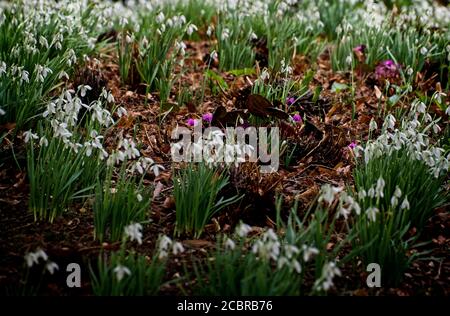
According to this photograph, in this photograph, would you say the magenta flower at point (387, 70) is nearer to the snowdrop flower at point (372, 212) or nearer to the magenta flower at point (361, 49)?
the magenta flower at point (361, 49)

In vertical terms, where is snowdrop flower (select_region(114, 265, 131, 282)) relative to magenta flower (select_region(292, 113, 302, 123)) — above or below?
below

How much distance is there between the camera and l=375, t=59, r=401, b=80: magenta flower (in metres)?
5.06

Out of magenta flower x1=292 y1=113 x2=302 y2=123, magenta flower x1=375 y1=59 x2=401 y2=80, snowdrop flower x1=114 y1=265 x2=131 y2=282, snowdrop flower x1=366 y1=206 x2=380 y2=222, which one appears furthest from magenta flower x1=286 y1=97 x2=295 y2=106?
snowdrop flower x1=114 y1=265 x2=131 y2=282

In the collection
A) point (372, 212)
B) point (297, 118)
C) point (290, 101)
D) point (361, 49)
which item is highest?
point (361, 49)

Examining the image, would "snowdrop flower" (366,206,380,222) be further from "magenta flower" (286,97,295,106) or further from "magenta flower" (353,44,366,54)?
"magenta flower" (353,44,366,54)

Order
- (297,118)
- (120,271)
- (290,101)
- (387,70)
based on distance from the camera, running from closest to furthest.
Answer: (120,271), (297,118), (290,101), (387,70)

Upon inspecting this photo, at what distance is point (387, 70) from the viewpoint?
510 cm

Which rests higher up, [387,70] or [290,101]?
[387,70]

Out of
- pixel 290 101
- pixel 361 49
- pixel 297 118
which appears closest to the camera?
pixel 297 118

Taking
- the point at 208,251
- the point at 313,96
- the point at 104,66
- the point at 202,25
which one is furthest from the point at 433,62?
the point at 208,251

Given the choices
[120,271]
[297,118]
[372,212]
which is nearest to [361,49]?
[297,118]

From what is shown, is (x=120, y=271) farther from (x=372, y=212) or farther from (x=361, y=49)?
(x=361, y=49)

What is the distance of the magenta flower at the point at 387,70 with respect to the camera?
5.06 m

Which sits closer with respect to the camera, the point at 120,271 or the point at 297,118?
the point at 120,271
